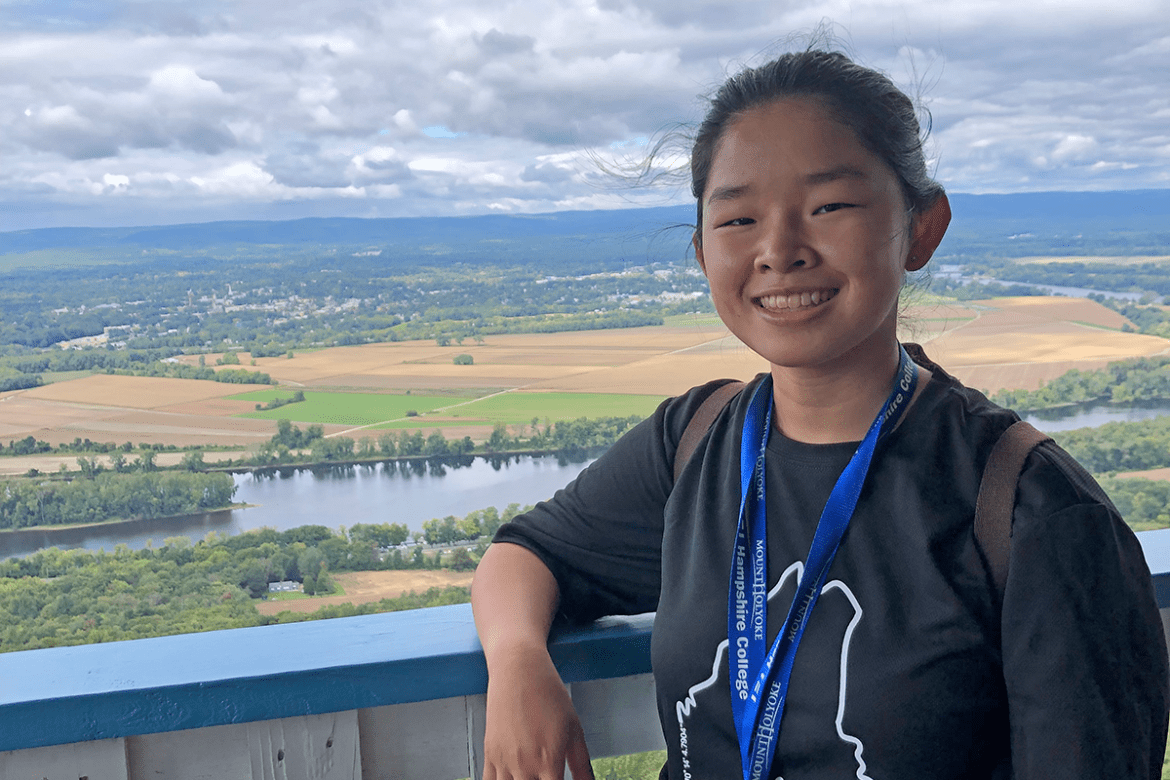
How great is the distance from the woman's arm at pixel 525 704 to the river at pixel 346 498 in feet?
1.84

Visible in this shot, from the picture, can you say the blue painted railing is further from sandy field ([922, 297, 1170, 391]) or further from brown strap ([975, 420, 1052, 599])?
sandy field ([922, 297, 1170, 391])

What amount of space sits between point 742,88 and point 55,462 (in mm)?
1615

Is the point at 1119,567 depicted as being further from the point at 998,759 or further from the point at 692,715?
the point at 692,715

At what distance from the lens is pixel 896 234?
92 cm

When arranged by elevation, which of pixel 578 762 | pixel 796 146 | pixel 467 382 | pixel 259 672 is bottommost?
pixel 578 762

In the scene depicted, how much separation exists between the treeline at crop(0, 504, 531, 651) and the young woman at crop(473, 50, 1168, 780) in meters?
0.42

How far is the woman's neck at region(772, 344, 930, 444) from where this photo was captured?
3.12ft

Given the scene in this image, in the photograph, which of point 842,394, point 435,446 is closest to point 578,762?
point 842,394

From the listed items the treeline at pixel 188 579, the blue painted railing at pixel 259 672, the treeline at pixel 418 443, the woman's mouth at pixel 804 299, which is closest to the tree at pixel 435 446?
the treeline at pixel 418 443

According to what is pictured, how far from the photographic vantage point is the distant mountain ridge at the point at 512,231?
2404 millimetres

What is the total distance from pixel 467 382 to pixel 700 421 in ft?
3.97

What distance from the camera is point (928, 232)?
3.33ft

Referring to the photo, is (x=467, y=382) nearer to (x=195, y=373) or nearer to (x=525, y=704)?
(x=195, y=373)

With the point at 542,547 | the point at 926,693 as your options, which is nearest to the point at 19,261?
the point at 542,547
